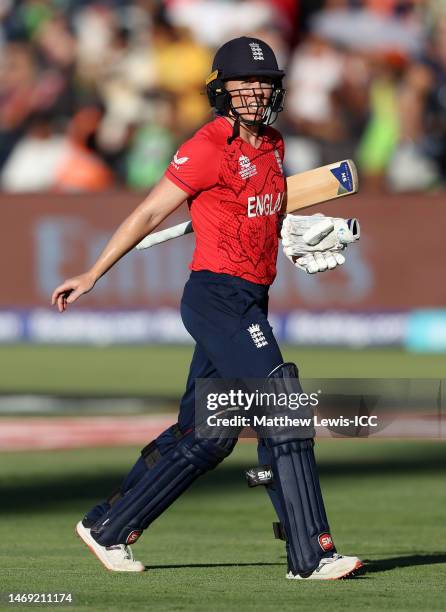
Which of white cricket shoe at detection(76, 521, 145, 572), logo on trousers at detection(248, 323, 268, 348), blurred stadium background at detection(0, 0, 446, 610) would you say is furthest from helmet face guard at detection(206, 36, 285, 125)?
blurred stadium background at detection(0, 0, 446, 610)

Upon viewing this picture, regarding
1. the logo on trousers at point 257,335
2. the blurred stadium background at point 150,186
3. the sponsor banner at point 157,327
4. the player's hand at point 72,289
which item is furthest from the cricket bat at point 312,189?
the sponsor banner at point 157,327

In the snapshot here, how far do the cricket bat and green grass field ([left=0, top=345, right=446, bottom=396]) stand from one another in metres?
7.78

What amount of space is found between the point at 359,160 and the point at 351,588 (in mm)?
14351

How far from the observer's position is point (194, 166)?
18.5ft

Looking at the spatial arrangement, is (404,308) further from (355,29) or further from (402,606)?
(402,606)

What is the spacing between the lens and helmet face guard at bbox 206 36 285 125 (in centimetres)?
579

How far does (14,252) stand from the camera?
18531 millimetres

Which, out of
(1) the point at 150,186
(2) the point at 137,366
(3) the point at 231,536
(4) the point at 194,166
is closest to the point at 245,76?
(4) the point at 194,166

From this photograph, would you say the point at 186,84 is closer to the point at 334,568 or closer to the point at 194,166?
the point at 194,166

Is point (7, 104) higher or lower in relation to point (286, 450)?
higher

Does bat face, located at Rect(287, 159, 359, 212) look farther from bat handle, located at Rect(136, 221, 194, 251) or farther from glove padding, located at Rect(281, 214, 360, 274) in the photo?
bat handle, located at Rect(136, 221, 194, 251)

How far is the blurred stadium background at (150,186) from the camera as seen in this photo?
14278 mm

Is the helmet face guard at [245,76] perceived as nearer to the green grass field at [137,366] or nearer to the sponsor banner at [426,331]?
the green grass field at [137,366]

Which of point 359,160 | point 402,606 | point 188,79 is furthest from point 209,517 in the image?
point 188,79
